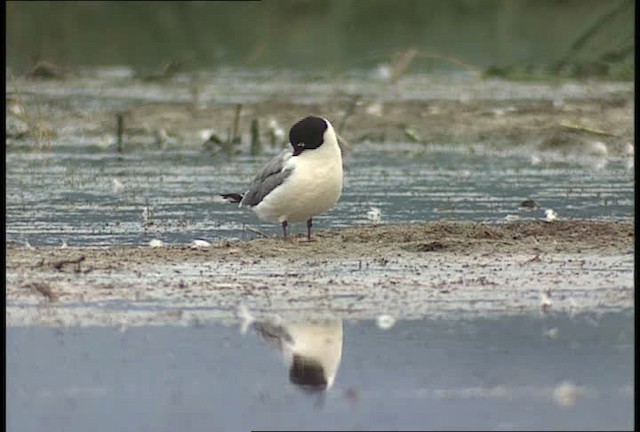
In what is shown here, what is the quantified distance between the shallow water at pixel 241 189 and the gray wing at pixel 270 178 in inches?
13.4

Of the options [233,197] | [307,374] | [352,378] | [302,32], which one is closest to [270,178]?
[233,197]

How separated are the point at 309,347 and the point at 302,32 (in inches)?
953

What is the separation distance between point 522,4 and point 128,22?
298 inches

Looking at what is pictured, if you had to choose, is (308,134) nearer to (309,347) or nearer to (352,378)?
(309,347)

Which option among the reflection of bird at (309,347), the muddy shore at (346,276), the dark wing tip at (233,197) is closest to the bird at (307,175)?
the muddy shore at (346,276)

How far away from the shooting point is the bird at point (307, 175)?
500 inches

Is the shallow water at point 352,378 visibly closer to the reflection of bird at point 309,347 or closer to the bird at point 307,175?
the reflection of bird at point 309,347

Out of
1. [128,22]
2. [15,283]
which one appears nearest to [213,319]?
[15,283]

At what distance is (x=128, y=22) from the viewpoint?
37.2 meters

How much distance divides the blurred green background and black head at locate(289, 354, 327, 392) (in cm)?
1763

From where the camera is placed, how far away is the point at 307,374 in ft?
28.3

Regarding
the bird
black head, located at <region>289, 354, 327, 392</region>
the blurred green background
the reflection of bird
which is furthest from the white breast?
the blurred green background

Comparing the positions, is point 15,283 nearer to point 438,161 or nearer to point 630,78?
point 438,161

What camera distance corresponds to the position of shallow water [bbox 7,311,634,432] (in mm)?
7914
